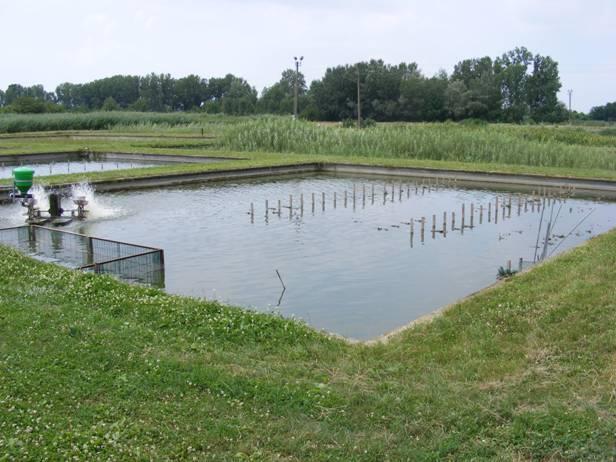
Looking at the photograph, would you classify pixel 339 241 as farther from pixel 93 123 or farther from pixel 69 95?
pixel 69 95

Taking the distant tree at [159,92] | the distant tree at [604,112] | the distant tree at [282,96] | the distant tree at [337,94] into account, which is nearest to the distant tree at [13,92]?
the distant tree at [159,92]

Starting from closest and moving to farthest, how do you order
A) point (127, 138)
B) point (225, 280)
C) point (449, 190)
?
point (225, 280)
point (449, 190)
point (127, 138)

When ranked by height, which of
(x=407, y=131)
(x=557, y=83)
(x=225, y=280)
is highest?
(x=557, y=83)

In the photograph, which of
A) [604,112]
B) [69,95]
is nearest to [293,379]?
[604,112]

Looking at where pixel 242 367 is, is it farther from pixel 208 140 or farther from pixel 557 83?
pixel 557 83

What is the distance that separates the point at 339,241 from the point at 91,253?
4.94m

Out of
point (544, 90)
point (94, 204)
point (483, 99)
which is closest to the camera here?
point (94, 204)

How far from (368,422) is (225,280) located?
6.15 metres

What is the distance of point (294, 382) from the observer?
18.2 ft

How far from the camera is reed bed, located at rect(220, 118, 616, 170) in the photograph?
24.3 meters

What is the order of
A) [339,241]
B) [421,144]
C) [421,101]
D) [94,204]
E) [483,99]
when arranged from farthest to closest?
[421,101], [483,99], [421,144], [94,204], [339,241]

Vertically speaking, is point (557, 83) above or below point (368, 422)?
above

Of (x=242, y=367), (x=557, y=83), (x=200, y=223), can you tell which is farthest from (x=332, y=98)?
(x=242, y=367)

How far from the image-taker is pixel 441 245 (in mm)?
13508
